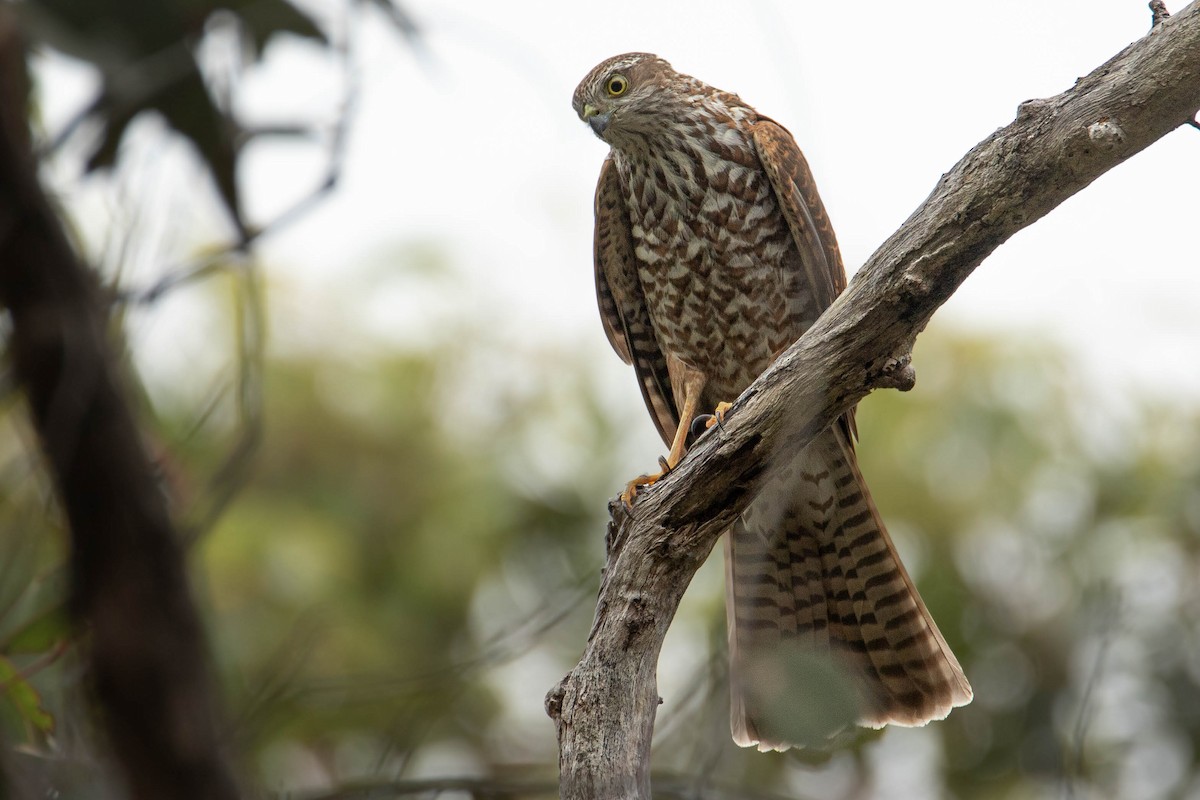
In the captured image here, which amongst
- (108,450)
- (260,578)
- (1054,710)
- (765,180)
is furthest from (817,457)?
(260,578)

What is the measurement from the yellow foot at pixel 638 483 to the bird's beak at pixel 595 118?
138 cm

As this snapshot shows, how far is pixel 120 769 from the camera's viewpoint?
1.96 m

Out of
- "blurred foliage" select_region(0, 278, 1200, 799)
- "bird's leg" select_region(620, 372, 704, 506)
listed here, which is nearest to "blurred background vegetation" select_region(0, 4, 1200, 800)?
"blurred foliage" select_region(0, 278, 1200, 799)

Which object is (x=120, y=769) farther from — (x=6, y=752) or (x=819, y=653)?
(x=819, y=653)

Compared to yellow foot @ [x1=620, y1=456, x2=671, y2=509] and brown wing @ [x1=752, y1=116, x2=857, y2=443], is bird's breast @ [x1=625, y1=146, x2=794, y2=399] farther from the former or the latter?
yellow foot @ [x1=620, y1=456, x2=671, y2=509]

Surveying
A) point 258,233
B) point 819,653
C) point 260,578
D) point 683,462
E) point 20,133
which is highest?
point 20,133

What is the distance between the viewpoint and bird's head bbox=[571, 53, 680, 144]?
4.37 m

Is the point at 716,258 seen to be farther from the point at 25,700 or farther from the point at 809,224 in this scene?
the point at 25,700

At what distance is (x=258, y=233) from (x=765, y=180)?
86.1 inches

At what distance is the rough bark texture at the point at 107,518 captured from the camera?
6.49ft

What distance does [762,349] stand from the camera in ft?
13.9

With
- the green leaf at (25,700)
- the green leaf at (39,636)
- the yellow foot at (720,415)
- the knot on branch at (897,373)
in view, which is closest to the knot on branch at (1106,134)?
the knot on branch at (897,373)

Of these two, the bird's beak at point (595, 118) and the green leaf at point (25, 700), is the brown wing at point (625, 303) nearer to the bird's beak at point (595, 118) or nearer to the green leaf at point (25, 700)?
the bird's beak at point (595, 118)

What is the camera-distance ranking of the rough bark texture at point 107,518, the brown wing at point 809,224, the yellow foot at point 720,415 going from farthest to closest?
the brown wing at point 809,224 < the yellow foot at point 720,415 < the rough bark texture at point 107,518
